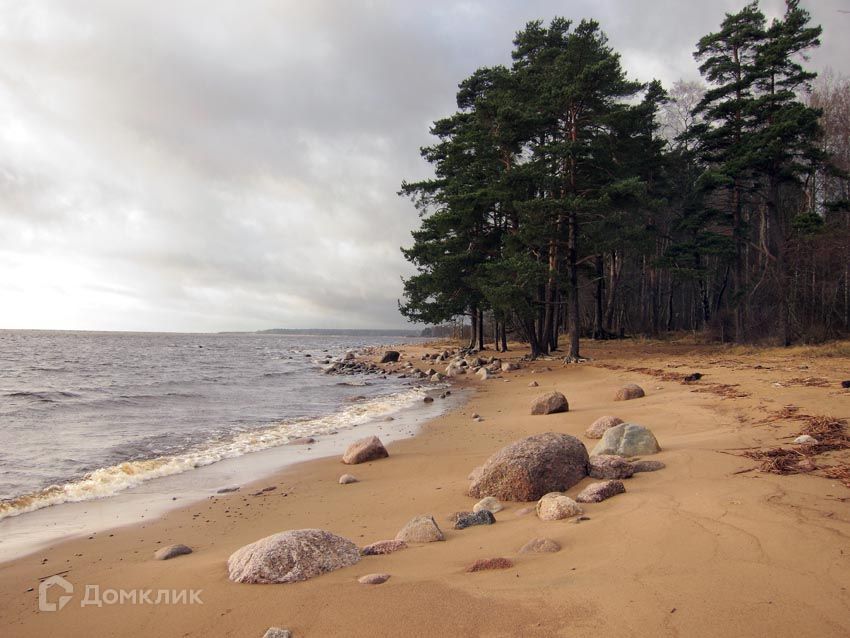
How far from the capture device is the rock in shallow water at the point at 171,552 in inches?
186

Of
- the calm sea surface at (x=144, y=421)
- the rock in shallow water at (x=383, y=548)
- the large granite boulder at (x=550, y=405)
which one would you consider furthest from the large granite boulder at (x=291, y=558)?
the large granite boulder at (x=550, y=405)

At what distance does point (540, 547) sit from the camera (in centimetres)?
371

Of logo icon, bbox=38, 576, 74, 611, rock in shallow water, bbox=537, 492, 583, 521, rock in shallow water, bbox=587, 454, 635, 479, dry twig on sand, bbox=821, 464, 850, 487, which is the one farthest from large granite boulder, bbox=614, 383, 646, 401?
logo icon, bbox=38, 576, 74, 611

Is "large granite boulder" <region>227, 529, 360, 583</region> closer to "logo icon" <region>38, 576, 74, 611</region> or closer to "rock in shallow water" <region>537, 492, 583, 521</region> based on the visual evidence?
"logo icon" <region>38, 576, 74, 611</region>

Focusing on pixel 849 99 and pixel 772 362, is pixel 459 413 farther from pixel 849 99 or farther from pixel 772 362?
pixel 849 99

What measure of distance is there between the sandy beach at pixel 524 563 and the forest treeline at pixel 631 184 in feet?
49.5

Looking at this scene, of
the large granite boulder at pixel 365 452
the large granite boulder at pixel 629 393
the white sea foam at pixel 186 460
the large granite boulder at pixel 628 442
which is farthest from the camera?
the large granite boulder at pixel 629 393

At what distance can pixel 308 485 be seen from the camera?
294 inches

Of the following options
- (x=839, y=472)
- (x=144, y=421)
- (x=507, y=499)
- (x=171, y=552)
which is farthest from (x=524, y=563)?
(x=144, y=421)

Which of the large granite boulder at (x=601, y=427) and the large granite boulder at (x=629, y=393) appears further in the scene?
the large granite boulder at (x=629, y=393)

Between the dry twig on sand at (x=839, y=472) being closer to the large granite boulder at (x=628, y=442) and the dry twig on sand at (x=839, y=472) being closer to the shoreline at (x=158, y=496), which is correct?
the large granite boulder at (x=628, y=442)

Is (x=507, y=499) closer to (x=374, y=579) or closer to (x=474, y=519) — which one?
(x=474, y=519)

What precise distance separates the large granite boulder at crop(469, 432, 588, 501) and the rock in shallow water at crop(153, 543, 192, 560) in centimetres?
313

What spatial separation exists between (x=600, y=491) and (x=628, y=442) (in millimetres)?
2017
